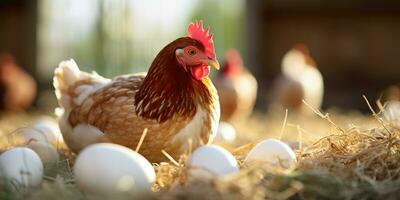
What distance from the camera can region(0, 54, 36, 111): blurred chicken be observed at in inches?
251

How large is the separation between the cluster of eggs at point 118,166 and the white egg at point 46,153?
20.4 inches

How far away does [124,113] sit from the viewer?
2.88 metres

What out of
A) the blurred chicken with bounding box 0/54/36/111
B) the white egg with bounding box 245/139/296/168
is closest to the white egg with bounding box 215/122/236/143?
the white egg with bounding box 245/139/296/168

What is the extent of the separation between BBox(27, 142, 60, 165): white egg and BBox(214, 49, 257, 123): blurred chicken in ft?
7.61

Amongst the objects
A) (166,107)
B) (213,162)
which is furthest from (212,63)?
(213,162)

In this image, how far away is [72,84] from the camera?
331 centimetres

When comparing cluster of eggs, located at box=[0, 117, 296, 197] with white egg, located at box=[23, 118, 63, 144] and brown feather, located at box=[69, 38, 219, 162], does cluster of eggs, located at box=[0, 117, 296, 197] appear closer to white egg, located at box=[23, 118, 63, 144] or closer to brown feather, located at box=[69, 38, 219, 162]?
brown feather, located at box=[69, 38, 219, 162]

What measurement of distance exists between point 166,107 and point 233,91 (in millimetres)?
2452

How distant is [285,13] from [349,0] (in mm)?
761

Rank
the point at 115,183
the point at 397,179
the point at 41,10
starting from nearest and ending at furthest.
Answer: the point at 115,183 → the point at 397,179 → the point at 41,10

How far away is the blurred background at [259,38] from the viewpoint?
752 centimetres

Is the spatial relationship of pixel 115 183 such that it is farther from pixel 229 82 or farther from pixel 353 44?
pixel 353 44

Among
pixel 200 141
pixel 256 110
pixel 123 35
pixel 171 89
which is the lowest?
pixel 256 110

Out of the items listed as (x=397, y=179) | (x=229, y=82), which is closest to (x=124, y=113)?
(x=397, y=179)
